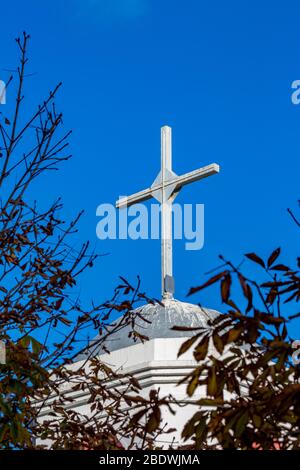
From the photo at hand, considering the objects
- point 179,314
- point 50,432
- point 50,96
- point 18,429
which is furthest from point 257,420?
point 179,314

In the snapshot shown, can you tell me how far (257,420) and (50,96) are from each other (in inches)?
147

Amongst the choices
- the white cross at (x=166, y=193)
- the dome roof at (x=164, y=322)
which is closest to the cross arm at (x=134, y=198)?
the white cross at (x=166, y=193)

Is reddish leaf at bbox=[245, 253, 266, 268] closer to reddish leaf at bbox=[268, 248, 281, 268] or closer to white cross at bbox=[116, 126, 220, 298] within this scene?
reddish leaf at bbox=[268, 248, 281, 268]

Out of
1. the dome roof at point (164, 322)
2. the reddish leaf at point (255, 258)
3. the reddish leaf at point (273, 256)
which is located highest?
the dome roof at point (164, 322)

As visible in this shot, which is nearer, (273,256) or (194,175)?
(273,256)

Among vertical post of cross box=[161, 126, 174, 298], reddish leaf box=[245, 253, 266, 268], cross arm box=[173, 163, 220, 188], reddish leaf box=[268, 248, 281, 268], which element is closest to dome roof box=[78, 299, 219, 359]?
vertical post of cross box=[161, 126, 174, 298]

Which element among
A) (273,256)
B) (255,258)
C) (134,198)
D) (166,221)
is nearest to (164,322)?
(166,221)

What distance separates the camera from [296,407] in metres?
3.88

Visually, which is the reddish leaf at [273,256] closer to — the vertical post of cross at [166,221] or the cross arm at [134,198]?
the vertical post of cross at [166,221]

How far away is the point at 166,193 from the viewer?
40.1 feet

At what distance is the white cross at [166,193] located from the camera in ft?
38.0

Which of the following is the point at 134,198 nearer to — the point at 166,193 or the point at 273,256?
the point at 166,193

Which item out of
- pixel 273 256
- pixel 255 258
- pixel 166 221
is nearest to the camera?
pixel 255 258
